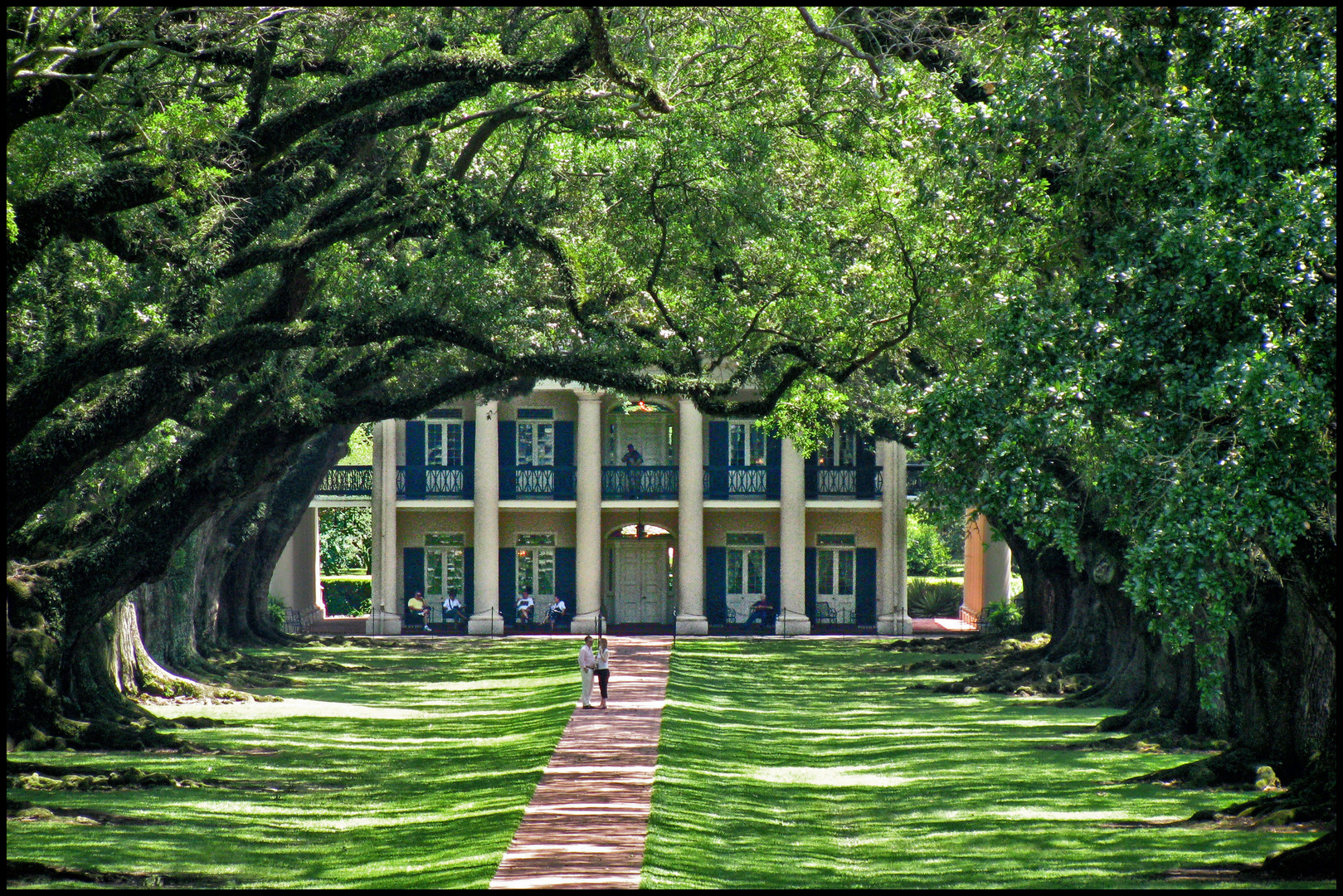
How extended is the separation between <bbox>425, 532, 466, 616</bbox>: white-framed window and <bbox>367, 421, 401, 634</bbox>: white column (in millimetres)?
1032

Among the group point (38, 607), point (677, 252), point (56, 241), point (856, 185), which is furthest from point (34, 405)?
point (856, 185)

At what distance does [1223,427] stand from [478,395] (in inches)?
996

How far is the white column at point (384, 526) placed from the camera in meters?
39.6

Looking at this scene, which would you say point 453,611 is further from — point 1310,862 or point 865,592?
point 1310,862

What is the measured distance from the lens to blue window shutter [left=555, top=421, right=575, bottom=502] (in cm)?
3997

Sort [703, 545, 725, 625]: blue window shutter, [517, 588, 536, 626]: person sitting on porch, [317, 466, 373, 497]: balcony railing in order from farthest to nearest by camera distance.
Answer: [317, 466, 373, 497]: balcony railing < [703, 545, 725, 625]: blue window shutter < [517, 588, 536, 626]: person sitting on porch

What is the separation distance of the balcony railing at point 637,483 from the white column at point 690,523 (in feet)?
2.33

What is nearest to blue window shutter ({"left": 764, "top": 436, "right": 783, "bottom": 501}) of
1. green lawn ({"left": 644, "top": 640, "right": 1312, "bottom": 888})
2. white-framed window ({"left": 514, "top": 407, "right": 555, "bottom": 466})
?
white-framed window ({"left": 514, "top": 407, "right": 555, "bottom": 466})

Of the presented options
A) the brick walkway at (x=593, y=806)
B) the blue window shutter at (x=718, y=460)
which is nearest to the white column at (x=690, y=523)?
the blue window shutter at (x=718, y=460)

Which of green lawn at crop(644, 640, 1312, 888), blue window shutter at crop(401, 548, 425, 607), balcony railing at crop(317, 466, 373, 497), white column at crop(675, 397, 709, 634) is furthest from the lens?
balcony railing at crop(317, 466, 373, 497)

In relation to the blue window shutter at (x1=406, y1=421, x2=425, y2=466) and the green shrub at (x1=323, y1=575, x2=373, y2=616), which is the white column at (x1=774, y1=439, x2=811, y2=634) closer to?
the blue window shutter at (x1=406, y1=421, x2=425, y2=466)

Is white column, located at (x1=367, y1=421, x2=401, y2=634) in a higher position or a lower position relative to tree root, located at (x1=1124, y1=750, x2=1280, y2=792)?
higher

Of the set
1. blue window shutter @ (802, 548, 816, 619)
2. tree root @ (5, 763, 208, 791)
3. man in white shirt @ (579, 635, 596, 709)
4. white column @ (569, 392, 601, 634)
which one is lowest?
tree root @ (5, 763, 208, 791)

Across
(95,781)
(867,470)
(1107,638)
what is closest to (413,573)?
(867,470)
